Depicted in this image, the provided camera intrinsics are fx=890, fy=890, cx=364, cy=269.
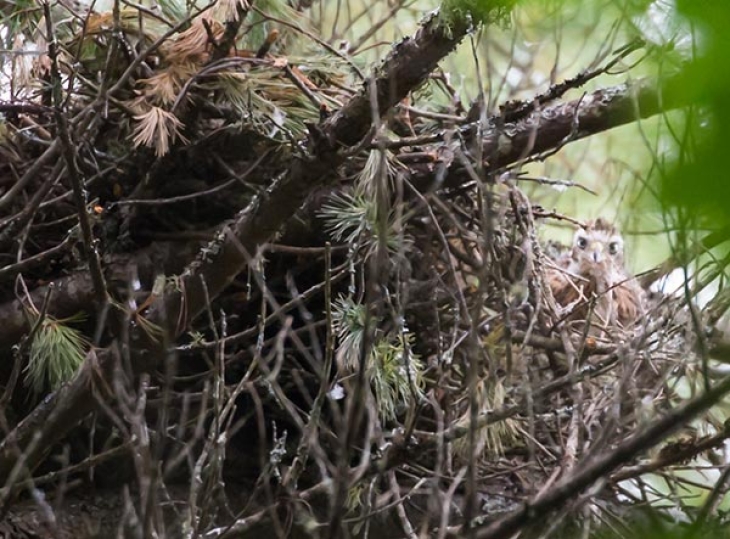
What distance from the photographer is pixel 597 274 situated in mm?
2023

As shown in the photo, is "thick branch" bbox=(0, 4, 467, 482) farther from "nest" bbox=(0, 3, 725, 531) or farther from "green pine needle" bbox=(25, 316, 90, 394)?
"green pine needle" bbox=(25, 316, 90, 394)

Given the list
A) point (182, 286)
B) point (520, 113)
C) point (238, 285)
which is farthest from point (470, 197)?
point (182, 286)

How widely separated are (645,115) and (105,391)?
752 mm

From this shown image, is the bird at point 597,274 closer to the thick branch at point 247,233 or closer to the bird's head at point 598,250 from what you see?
the bird's head at point 598,250

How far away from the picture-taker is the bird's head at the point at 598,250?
2.08 meters

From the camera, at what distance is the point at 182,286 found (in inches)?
49.4

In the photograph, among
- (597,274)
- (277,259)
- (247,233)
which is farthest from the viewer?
(597,274)

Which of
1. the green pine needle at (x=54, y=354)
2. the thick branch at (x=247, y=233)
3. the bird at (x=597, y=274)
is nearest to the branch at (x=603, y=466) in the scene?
the thick branch at (x=247, y=233)

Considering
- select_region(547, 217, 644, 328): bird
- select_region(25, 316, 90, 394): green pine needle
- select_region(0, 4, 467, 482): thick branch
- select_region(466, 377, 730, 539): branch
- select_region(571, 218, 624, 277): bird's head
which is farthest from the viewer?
Answer: select_region(571, 218, 624, 277): bird's head

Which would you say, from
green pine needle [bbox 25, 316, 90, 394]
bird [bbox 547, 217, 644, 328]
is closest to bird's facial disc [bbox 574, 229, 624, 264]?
bird [bbox 547, 217, 644, 328]

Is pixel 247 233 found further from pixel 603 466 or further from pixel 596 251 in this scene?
pixel 596 251

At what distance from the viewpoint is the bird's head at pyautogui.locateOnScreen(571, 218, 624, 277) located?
81.9 inches

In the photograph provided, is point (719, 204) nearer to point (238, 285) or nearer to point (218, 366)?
point (218, 366)


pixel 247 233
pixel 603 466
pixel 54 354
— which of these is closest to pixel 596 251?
pixel 247 233
